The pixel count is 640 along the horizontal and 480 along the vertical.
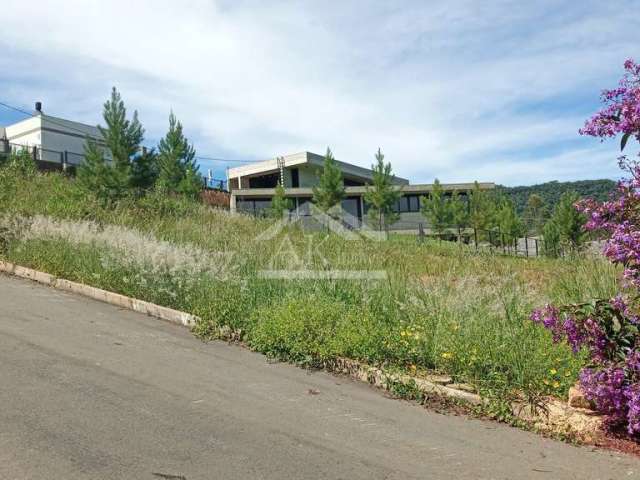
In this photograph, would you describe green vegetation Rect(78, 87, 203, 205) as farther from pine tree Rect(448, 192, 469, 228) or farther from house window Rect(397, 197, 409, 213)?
house window Rect(397, 197, 409, 213)

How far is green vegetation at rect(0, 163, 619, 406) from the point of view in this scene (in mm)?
5598

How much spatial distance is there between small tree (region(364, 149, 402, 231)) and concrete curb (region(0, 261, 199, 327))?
28.7m

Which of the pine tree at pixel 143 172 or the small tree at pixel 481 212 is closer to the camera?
the pine tree at pixel 143 172

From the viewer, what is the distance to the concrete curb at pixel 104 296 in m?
7.89

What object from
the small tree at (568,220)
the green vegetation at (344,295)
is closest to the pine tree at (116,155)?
the green vegetation at (344,295)

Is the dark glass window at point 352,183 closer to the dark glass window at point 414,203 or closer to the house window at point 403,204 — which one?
the house window at point 403,204

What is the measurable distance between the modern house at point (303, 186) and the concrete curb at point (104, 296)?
3222 cm

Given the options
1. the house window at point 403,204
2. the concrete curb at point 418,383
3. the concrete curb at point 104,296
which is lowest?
the concrete curb at point 418,383

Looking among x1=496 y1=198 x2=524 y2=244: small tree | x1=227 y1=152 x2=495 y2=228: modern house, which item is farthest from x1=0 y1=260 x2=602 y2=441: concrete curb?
x1=227 y1=152 x2=495 y2=228: modern house

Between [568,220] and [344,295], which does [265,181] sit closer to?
[568,220]

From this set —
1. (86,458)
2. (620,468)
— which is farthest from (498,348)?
(86,458)

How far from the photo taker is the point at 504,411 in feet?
16.0

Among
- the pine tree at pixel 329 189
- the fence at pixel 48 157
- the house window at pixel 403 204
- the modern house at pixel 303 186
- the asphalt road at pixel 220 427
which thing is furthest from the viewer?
the house window at pixel 403 204

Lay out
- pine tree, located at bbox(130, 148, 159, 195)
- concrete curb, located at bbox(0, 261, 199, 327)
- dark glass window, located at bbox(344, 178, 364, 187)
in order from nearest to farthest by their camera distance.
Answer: concrete curb, located at bbox(0, 261, 199, 327) < pine tree, located at bbox(130, 148, 159, 195) < dark glass window, located at bbox(344, 178, 364, 187)
